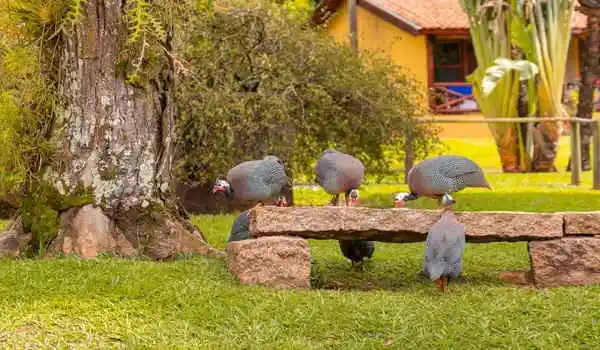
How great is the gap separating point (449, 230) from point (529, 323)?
3.02 feet

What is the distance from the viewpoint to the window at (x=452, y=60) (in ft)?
108

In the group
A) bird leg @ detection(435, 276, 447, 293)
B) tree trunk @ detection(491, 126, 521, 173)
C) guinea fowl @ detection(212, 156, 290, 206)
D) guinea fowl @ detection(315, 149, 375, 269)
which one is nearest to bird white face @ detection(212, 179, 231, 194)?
guinea fowl @ detection(212, 156, 290, 206)

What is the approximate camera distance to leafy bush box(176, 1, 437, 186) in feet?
41.1

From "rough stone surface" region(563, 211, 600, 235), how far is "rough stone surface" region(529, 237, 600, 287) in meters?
0.06

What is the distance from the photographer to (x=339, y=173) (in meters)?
7.69

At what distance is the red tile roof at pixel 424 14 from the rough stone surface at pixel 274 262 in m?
23.3

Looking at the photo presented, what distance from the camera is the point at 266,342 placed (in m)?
6.04

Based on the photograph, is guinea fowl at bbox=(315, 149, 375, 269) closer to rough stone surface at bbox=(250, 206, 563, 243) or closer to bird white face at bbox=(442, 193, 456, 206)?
rough stone surface at bbox=(250, 206, 563, 243)

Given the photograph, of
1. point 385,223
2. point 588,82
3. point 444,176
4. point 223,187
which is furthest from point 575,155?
point 385,223

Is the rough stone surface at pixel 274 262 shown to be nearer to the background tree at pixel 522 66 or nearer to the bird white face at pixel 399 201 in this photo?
the bird white face at pixel 399 201

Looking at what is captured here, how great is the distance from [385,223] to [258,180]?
104 centimetres

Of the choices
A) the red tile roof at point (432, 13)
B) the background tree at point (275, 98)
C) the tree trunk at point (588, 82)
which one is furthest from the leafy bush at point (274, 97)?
the red tile roof at point (432, 13)

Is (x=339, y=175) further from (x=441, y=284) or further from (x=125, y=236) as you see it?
(x=125, y=236)

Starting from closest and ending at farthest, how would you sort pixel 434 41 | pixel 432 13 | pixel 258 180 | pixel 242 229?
pixel 258 180 < pixel 242 229 < pixel 432 13 < pixel 434 41
